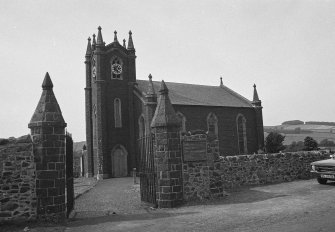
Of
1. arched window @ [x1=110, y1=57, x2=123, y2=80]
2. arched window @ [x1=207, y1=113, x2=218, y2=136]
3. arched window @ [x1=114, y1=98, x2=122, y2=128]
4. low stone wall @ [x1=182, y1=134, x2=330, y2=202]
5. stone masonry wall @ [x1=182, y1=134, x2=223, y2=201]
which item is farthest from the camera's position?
arched window @ [x1=207, y1=113, x2=218, y2=136]

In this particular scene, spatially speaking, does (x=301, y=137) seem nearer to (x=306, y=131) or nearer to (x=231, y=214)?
(x=306, y=131)

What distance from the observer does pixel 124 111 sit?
33.8 metres

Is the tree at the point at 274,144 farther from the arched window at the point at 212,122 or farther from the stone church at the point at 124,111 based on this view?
the arched window at the point at 212,122

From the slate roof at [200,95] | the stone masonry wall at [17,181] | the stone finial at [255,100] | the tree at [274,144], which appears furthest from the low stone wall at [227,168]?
the tree at [274,144]

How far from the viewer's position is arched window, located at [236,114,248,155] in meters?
38.5

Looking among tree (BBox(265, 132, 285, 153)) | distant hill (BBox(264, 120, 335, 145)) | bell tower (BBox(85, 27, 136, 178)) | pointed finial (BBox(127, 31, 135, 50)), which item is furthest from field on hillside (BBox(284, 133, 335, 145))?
pointed finial (BBox(127, 31, 135, 50))

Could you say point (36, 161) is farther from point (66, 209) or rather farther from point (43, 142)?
point (66, 209)

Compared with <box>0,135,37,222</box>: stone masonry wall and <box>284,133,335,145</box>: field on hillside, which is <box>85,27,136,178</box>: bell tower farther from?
<box>284,133,335,145</box>: field on hillside

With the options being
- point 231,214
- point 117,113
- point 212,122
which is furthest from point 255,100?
point 231,214

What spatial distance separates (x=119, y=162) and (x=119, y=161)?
0.33 feet

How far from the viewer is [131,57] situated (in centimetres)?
3512

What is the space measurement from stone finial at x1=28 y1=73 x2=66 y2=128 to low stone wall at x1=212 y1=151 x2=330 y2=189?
318 inches

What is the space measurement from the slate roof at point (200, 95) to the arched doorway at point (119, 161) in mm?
6201

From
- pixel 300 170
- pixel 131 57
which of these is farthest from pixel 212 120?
pixel 300 170
